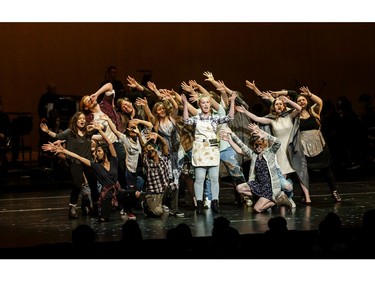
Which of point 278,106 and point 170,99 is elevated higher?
point 170,99

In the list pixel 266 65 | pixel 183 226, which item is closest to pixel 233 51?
pixel 266 65

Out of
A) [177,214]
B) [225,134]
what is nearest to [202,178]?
[177,214]

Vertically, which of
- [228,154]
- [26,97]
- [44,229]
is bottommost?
[44,229]

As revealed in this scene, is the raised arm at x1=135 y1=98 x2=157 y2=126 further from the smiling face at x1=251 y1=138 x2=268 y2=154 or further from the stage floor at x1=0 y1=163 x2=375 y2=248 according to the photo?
the smiling face at x1=251 y1=138 x2=268 y2=154

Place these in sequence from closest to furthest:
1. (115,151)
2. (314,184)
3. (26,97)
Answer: (115,151), (314,184), (26,97)

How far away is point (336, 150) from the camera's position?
14.3 meters

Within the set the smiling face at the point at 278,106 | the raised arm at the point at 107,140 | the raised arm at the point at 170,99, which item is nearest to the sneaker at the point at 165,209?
the raised arm at the point at 107,140

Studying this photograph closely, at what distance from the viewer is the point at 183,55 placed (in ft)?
51.5

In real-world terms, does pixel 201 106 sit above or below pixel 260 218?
above

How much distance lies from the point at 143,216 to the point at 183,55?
5.89 m

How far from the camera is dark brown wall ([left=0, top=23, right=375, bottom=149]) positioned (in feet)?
50.4

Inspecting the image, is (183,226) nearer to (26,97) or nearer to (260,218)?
(260,218)

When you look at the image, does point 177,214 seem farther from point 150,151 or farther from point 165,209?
point 150,151

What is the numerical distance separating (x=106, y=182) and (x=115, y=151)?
1.39 ft
